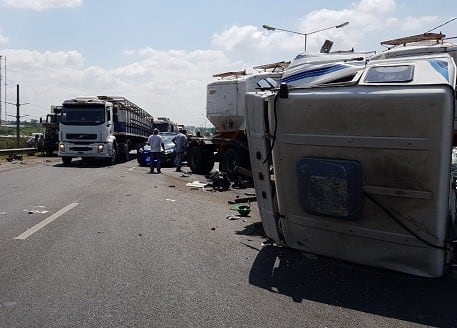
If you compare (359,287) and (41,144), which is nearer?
(359,287)

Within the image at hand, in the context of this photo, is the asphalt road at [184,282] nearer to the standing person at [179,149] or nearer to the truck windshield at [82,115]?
the standing person at [179,149]

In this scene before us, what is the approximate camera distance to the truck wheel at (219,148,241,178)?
16.1 m

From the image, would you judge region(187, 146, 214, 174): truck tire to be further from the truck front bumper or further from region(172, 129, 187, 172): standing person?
the truck front bumper

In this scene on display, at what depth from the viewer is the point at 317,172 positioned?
16.6ft

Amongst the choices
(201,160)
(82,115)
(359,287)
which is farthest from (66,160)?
(359,287)

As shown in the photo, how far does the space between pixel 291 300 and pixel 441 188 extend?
1716 mm

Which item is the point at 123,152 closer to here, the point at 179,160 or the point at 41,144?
the point at 179,160

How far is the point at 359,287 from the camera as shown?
490cm

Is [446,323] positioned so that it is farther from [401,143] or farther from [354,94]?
[354,94]

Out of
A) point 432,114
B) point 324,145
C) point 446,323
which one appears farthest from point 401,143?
point 446,323

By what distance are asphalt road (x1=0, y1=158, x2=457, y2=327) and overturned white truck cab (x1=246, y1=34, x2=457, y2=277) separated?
0.38 m

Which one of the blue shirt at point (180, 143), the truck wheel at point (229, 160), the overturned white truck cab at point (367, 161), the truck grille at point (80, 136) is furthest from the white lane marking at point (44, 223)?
the truck grille at point (80, 136)

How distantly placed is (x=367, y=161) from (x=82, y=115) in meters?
Result: 19.1

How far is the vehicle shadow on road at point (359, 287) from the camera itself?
4.28 metres
